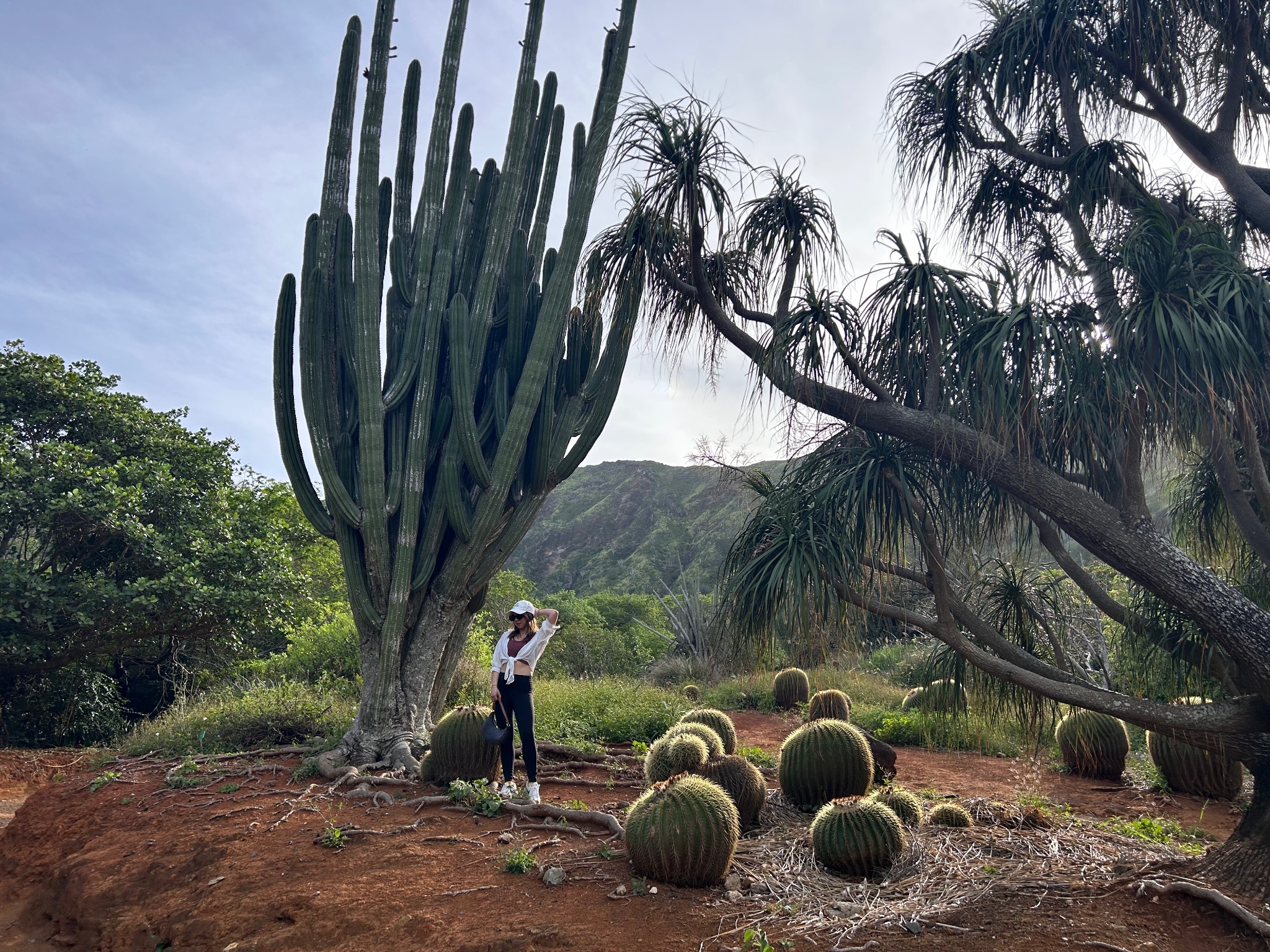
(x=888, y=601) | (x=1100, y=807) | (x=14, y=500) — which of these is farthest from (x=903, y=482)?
(x=14, y=500)

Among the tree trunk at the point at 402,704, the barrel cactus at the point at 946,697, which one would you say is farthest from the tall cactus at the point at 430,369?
the barrel cactus at the point at 946,697

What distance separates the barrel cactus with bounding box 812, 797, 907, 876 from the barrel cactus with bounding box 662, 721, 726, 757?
1.77 m

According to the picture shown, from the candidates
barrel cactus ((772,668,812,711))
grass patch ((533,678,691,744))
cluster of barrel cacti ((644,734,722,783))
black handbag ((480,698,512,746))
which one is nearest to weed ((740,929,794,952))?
cluster of barrel cacti ((644,734,722,783))

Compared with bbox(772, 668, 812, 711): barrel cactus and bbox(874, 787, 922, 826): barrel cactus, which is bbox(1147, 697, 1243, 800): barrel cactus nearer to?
bbox(874, 787, 922, 826): barrel cactus

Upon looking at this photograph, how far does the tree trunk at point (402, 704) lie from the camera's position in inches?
306

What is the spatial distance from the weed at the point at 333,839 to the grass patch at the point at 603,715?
3.42 meters

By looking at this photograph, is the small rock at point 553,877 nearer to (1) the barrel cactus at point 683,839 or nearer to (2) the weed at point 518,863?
(2) the weed at point 518,863

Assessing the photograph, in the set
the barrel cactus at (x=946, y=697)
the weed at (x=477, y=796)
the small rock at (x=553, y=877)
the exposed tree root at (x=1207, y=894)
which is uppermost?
the barrel cactus at (x=946, y=697)

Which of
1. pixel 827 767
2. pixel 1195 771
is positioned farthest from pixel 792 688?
pixel 827 767

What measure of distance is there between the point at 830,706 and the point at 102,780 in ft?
29.5

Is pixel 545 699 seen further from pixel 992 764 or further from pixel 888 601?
pixel 888 601

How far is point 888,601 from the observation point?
555cm

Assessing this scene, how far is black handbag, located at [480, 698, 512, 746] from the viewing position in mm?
6326

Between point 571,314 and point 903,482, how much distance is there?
526cm
